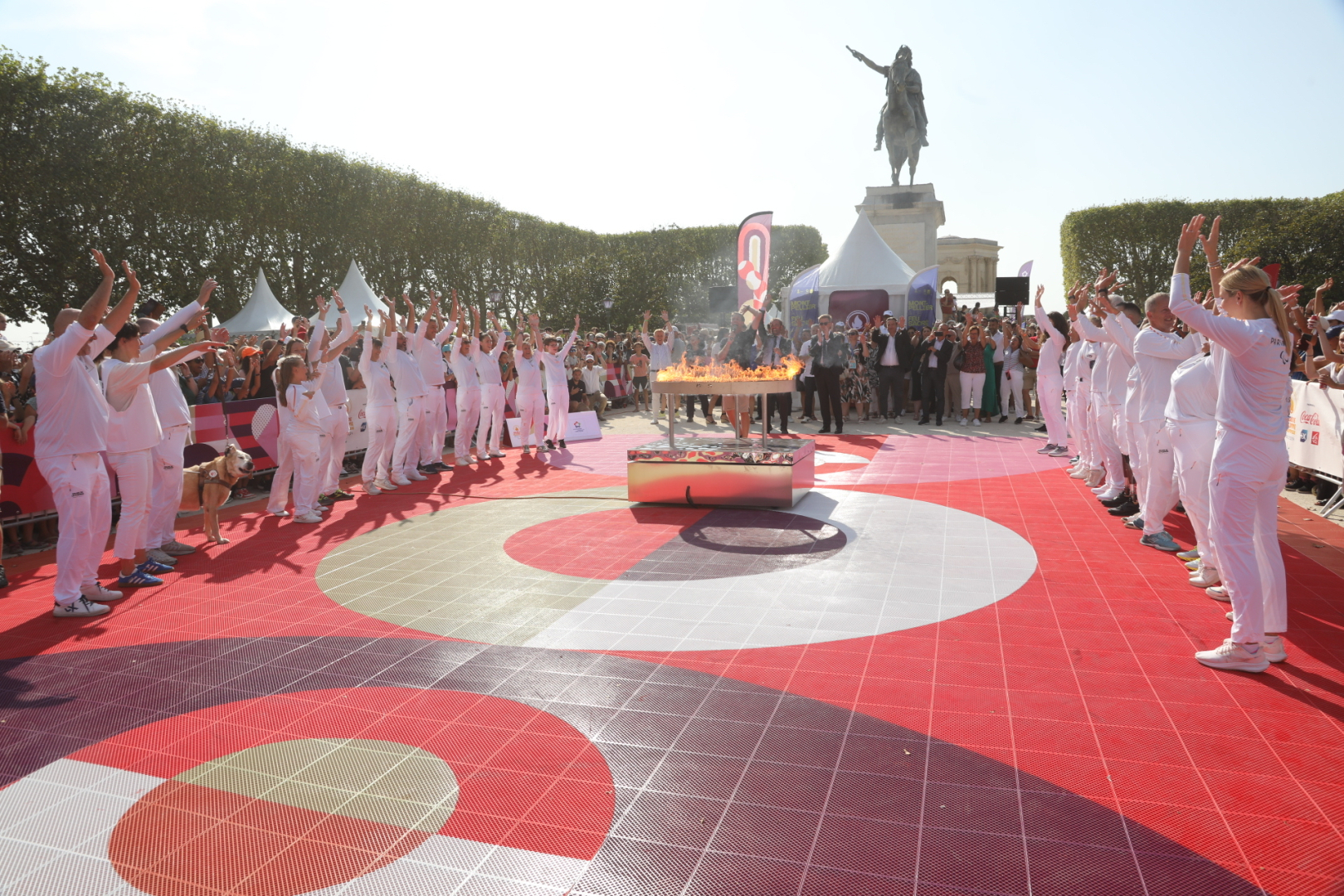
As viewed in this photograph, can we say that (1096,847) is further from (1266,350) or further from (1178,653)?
(1266,350)

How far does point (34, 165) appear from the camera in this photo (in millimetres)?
19625

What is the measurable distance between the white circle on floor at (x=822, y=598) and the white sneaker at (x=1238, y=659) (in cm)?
153

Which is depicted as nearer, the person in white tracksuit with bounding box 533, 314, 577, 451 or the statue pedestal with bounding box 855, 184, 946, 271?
the person in white tracksuit with bounding box 533, 314, 577, 451

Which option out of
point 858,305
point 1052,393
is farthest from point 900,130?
point 1052,393

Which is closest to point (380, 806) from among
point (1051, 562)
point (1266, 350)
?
point (1266, 350)

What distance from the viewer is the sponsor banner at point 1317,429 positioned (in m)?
9.06

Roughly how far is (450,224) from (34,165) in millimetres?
14938

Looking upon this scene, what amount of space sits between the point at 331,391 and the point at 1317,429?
1210cm

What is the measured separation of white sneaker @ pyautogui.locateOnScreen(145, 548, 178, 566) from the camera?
303 inches

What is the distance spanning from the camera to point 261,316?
22.3m

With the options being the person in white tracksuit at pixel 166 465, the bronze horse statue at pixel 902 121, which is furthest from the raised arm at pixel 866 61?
the person in white tracksuit at pixel 166 465

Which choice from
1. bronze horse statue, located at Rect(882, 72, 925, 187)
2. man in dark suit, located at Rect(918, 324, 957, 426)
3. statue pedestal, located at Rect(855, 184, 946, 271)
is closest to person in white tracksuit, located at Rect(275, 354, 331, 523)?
man in dark suit, located at Rect(918, 324, 957, 426)

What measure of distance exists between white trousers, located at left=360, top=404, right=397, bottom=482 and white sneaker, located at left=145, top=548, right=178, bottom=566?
385 cm

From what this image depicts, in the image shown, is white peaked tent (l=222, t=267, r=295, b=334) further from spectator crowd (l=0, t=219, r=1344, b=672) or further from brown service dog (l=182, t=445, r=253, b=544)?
brown service dog (l=182, t=445, r=253, b=544)
